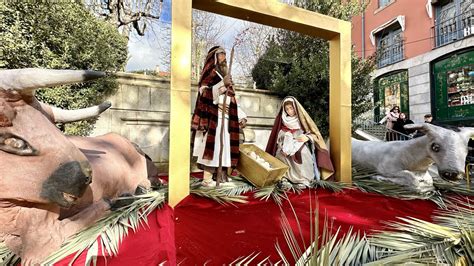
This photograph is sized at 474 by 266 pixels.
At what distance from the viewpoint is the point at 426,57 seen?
1158cm

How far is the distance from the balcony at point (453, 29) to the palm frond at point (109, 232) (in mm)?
12351

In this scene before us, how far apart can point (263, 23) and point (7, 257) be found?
3.28 metres

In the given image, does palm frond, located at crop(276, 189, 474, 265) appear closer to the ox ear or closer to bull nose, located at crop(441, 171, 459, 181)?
bull nose, located at crop(441, 171, 459, 181)

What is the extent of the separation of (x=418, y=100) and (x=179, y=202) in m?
12.4

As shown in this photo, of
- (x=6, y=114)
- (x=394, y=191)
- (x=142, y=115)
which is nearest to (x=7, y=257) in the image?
(x=6, y=114)

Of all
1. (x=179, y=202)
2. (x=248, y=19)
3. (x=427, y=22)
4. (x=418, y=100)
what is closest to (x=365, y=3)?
(x=427, y=22)

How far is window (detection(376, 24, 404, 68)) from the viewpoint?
510 inches

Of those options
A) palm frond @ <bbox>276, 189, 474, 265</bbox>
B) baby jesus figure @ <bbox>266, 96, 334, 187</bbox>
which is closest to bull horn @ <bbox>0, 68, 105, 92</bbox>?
palm frond @ <bbox>276, 189, 474, 265</bbox>

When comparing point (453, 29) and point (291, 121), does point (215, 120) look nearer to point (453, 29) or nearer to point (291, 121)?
point (291, 121)

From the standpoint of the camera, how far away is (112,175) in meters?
2.41

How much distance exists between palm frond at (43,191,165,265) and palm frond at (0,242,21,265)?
0.85 ft

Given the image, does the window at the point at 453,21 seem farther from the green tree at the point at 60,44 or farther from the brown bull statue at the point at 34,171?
the brown bull statue at the point at 34,171

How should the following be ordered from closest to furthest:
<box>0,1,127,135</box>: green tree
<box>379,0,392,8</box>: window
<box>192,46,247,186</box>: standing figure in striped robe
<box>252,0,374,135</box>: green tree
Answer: <box>192,46,247,186</box>: standing figure in striped robe
<box>0,1,127,135</box>: green tree
<box>252,0,374,135</box>: green tree
<box>379,0,392,8</box>: window

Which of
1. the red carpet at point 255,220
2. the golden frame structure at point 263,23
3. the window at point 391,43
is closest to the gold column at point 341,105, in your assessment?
the golden frame structure at point 263,23
